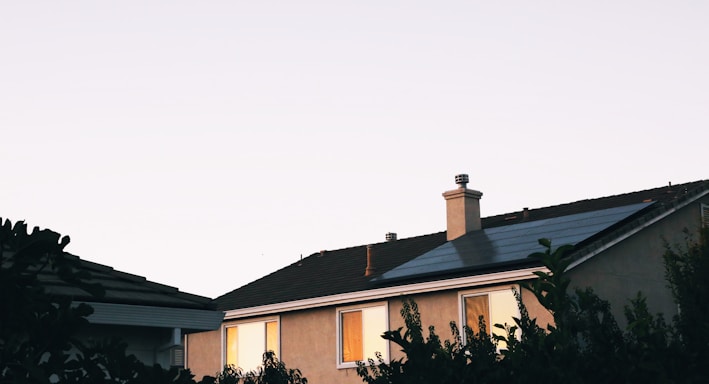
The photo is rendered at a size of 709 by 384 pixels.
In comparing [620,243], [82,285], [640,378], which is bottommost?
[640,378]

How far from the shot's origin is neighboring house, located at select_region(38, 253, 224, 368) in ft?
46.1

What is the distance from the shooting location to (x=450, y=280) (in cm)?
2716

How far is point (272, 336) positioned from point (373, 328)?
14.3 ft

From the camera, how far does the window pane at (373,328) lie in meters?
29.4

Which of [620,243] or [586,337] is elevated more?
[620,243]

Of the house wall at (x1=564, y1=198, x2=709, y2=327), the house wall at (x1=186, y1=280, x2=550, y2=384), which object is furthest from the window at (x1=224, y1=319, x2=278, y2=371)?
the house wall at (x1=564, y1=198, x2=709, y2=327)

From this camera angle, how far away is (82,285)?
22.0ft

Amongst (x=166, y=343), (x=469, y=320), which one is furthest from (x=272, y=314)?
(x=166, y=343)

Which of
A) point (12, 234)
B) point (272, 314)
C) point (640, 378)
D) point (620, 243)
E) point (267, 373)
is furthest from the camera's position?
point (272, 314)

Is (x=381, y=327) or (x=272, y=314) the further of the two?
(x=272, y=314)

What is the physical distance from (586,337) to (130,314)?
715 centimetres

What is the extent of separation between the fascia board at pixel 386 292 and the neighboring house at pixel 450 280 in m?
0.04

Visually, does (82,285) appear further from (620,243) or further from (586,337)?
(620,243)

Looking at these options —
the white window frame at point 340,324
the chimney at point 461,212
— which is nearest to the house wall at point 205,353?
the white window frame at point 340,324
